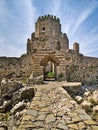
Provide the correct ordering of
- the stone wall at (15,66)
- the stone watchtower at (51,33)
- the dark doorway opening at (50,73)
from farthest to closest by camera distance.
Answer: the stone watchtower at (51,33)
the stone wall at (15,66)
the dark doorway opening at (50,73)

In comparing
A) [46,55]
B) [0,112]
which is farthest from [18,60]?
[0,112]

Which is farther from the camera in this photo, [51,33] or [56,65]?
[51,33]

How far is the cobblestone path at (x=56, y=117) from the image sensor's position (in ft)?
Result: 15.2

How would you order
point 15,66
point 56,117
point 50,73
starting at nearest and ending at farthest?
1. point 56,117
2. point 15,66
3. point 50,73

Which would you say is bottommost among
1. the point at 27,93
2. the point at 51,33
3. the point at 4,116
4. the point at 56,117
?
the point at 4,116

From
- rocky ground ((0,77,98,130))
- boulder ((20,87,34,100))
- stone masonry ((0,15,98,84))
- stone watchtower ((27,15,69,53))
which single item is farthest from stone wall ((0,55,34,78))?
stone watchtower ((27,15,69,53))

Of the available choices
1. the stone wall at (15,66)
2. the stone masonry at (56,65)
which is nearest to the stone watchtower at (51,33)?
the stone masonry at (56,65)

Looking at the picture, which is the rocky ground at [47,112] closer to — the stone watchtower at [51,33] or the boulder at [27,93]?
the boulder at [27,93]

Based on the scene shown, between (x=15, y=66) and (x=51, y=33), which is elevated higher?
(x=51, y=33)

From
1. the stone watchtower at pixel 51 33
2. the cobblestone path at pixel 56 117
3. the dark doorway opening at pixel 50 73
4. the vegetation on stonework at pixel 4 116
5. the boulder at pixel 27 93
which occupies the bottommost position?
the vegetation on stonework at pixel 4 116

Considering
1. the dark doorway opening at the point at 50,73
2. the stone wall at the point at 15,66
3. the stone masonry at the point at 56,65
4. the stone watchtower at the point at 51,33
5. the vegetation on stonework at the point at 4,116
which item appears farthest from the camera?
the stone watchtower at the point at 51,33

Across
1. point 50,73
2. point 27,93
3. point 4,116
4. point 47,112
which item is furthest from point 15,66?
point 47,112

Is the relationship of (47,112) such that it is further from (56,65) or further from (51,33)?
(51,33)

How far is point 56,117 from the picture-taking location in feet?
17.3
